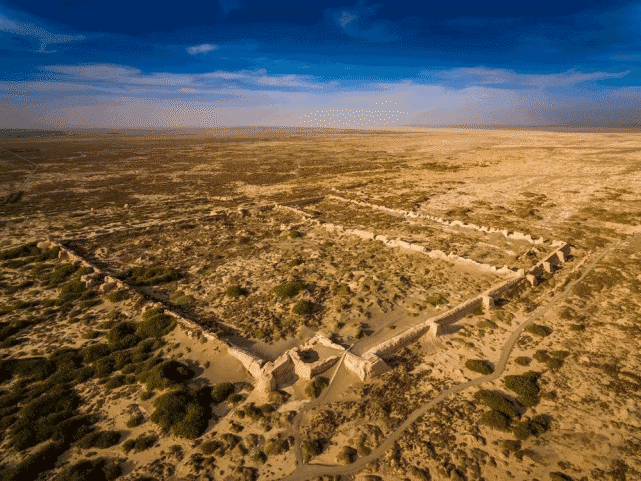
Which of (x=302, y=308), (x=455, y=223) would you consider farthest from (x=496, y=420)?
(x=455, y=223)

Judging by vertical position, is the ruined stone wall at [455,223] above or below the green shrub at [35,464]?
above

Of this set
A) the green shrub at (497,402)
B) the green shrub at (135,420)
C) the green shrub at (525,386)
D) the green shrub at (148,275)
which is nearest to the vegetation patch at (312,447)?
the green shrub at (135,420)

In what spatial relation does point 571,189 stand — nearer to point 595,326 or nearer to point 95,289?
point 595,326

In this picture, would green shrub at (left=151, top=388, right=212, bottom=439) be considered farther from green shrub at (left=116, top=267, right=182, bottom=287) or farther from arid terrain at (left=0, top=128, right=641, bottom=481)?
green shrub at (left=116, top=267, right=182, bottom=287)

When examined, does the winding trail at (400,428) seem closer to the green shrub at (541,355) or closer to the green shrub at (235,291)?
the green shrub at (541,355)

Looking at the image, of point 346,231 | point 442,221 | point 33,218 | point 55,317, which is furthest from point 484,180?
point 33,218

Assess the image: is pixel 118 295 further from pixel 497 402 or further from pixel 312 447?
pixel 497 402
